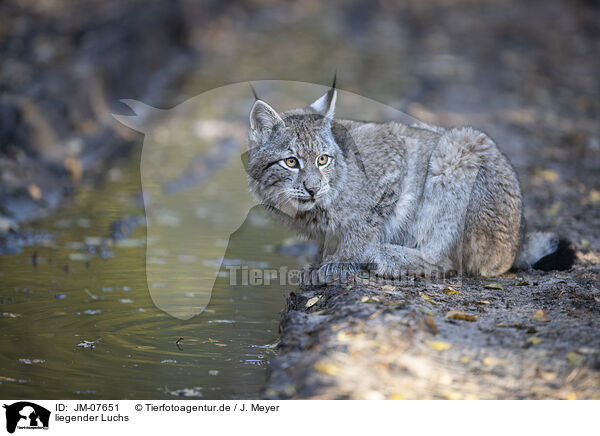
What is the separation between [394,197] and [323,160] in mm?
865

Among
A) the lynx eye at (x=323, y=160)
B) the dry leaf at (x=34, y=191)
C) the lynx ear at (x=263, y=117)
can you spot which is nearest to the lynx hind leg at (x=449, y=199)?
the lynx eye at (x=323, y=160)

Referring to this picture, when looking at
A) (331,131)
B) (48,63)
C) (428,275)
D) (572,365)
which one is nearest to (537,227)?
(428,275)

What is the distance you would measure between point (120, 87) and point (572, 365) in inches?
476

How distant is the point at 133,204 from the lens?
10.0m

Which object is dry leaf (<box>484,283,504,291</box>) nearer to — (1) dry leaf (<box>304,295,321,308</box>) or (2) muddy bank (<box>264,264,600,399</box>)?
(2) muddy bank (<box>264,264,600,399</box>)

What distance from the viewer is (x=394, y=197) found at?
6.63 meters

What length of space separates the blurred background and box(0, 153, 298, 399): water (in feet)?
0.07

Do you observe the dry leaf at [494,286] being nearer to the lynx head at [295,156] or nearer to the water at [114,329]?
the lynx head at [295,156]

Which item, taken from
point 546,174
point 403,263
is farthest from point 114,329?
point 546,174

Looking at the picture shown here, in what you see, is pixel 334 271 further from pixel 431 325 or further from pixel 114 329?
pixel 114 329

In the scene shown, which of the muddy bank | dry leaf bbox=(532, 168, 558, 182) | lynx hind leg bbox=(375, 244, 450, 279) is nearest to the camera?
the muddy bank

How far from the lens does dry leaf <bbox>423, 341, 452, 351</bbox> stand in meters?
4.80
